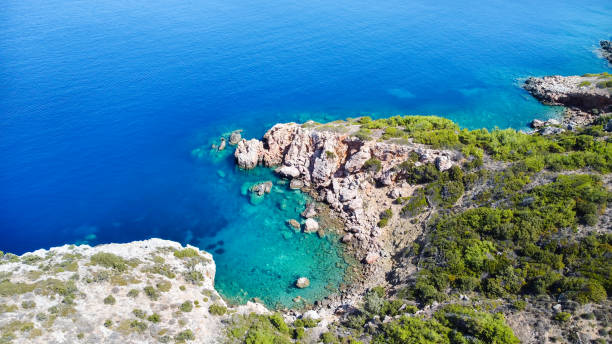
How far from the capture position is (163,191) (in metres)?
54.0

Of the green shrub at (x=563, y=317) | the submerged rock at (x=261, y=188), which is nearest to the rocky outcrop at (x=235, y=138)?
the submerged rock at (x=261, y=188)

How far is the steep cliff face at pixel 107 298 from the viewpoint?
27.4 meters

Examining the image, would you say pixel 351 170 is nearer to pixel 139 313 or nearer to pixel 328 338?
pixel 328 338

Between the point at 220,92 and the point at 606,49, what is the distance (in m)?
112

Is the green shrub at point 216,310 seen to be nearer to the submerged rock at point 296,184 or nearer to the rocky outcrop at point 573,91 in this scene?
the submerged rock at point 296,184

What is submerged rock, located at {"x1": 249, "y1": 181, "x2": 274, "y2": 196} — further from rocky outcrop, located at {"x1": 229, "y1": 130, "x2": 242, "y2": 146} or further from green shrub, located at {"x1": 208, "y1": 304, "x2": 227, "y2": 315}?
green shrub, located at {"x1": 208, "y1": 304, "x2": 227, "y2": 315}

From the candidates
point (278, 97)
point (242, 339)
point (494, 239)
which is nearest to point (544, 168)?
point (494, 239)

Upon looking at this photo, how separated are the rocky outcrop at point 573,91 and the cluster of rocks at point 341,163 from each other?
44305 mm

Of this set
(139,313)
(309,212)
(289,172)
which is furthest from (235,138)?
(139,313)

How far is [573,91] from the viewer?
70500 millimetres

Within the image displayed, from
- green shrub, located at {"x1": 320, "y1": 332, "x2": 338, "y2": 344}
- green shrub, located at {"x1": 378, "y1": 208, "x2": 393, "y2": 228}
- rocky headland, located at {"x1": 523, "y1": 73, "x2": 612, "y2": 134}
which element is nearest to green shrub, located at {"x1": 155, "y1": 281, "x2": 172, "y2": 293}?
green shrub, located at {"x1": 320, "y1": 332, "x2": 338, "y2": 344}

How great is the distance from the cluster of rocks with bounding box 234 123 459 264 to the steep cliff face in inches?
717

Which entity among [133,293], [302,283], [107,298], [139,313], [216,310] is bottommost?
[302,283]

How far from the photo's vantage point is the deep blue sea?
156ft
